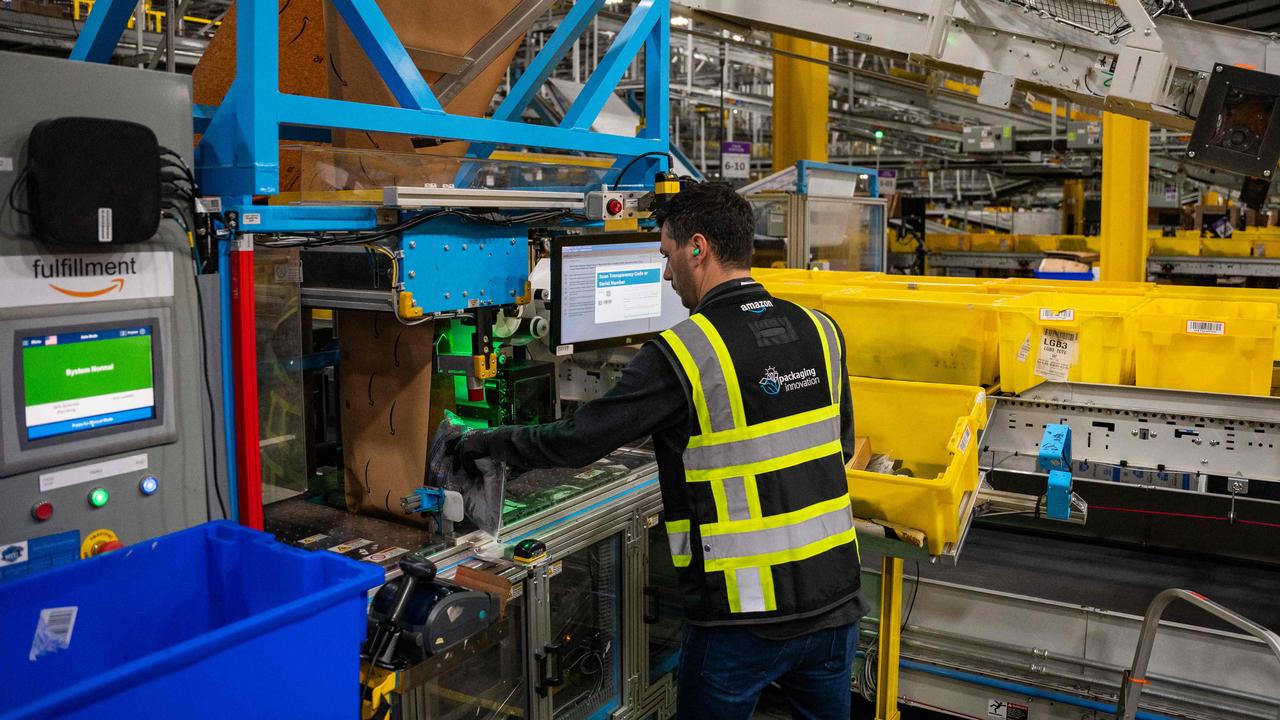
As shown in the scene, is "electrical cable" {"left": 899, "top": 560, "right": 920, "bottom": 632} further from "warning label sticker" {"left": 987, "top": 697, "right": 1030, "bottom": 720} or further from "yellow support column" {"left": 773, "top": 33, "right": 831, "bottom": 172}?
"yellow support column" {"left": 773, "top": 33, "right": 831, "bottom": 172}

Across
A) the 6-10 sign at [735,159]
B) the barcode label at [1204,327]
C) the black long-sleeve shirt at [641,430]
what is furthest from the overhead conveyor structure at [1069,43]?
the 6-10 sign at [735,159]

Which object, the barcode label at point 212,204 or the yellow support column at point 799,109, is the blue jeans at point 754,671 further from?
the yellow support column at point 799,109

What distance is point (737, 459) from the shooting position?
2.29 meters

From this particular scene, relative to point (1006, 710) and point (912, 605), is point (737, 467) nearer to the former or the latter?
point (912, 605)

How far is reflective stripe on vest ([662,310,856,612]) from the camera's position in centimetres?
227

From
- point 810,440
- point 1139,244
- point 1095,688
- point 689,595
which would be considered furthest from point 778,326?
point 1139,244

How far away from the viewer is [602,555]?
320cm

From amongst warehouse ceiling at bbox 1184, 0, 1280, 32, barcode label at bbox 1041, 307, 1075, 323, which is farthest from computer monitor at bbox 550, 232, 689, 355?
warehouse ceiling at bbox 1184, 0, 1280, 32

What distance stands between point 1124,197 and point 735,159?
3624 mm

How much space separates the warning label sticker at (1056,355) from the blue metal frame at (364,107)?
1.65 metres

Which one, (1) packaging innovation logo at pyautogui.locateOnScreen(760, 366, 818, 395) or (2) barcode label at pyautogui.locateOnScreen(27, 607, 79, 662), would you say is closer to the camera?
(2) barcode label at pyautogui.locateOnScreen(27, 607, 79, 662)

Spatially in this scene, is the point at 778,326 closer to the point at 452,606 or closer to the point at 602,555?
the point at 452,606

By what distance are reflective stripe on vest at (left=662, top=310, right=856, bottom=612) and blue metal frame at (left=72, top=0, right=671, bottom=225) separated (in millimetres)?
943

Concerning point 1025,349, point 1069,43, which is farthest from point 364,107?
point 1069,43
